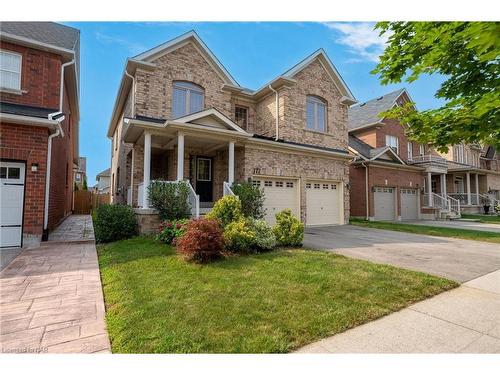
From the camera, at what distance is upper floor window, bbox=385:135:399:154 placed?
20.5 m

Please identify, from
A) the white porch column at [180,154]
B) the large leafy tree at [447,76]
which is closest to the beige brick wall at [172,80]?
the white porch column at [180,154]

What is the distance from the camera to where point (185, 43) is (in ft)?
39.8

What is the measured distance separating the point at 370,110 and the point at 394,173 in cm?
634

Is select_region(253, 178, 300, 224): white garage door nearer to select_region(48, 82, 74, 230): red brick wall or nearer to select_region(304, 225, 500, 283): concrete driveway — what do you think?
select_region(304, 225, 500, 283): concrete driveway

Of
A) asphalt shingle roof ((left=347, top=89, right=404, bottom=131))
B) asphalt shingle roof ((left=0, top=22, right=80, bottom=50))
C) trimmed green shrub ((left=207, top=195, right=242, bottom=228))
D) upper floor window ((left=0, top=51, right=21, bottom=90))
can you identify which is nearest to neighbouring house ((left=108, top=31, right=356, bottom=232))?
trimmed green shrub ((left=207, top=195, right=242, bottom=228))

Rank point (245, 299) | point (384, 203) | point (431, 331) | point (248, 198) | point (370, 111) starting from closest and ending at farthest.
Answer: point (431, 331) → point (245, 299) → point (248, 198) → point (384, 203) → point (370, 111)

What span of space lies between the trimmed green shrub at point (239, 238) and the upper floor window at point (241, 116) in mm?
8953

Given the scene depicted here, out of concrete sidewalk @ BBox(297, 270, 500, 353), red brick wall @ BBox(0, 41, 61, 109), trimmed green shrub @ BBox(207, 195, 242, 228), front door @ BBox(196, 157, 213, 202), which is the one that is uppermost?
red brick wall @ BBox(0, 41, 61, 109)

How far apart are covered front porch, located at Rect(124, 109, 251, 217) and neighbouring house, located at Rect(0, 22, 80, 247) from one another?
100 inches

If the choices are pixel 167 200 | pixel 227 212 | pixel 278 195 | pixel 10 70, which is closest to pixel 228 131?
pixel 167 200

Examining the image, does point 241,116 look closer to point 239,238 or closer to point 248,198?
point 248,198

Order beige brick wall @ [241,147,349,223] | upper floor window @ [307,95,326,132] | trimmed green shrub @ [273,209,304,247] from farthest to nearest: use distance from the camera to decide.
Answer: upper floor window @ [307,95,326,132] < beige brick wall @ [241,147,349,223] < trimmed green shrub @ [273,209,304,247]

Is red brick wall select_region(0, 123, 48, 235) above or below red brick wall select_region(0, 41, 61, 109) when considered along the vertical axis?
below

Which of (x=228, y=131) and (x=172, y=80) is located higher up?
(x=172, y=80)
